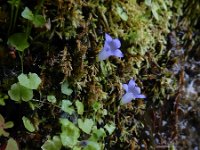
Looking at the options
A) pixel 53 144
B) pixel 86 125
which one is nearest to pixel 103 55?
pixel 86 125

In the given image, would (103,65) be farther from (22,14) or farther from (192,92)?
(192,92)

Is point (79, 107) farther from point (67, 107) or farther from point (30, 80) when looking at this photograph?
point (30, 80)

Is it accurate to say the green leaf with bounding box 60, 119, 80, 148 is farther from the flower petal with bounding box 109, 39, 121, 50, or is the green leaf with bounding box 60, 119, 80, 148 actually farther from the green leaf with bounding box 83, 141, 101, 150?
the flower petal with bounding box 109, 39, 121, 50

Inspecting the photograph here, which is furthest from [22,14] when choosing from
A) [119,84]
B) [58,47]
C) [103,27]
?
[119,84]

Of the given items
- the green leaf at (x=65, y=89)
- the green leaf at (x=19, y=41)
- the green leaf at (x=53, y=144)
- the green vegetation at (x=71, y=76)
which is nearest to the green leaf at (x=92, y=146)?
the green vegetation at (x=71, y=76)

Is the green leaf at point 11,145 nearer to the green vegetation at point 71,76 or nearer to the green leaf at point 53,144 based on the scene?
the green vegetation at point 71,76
